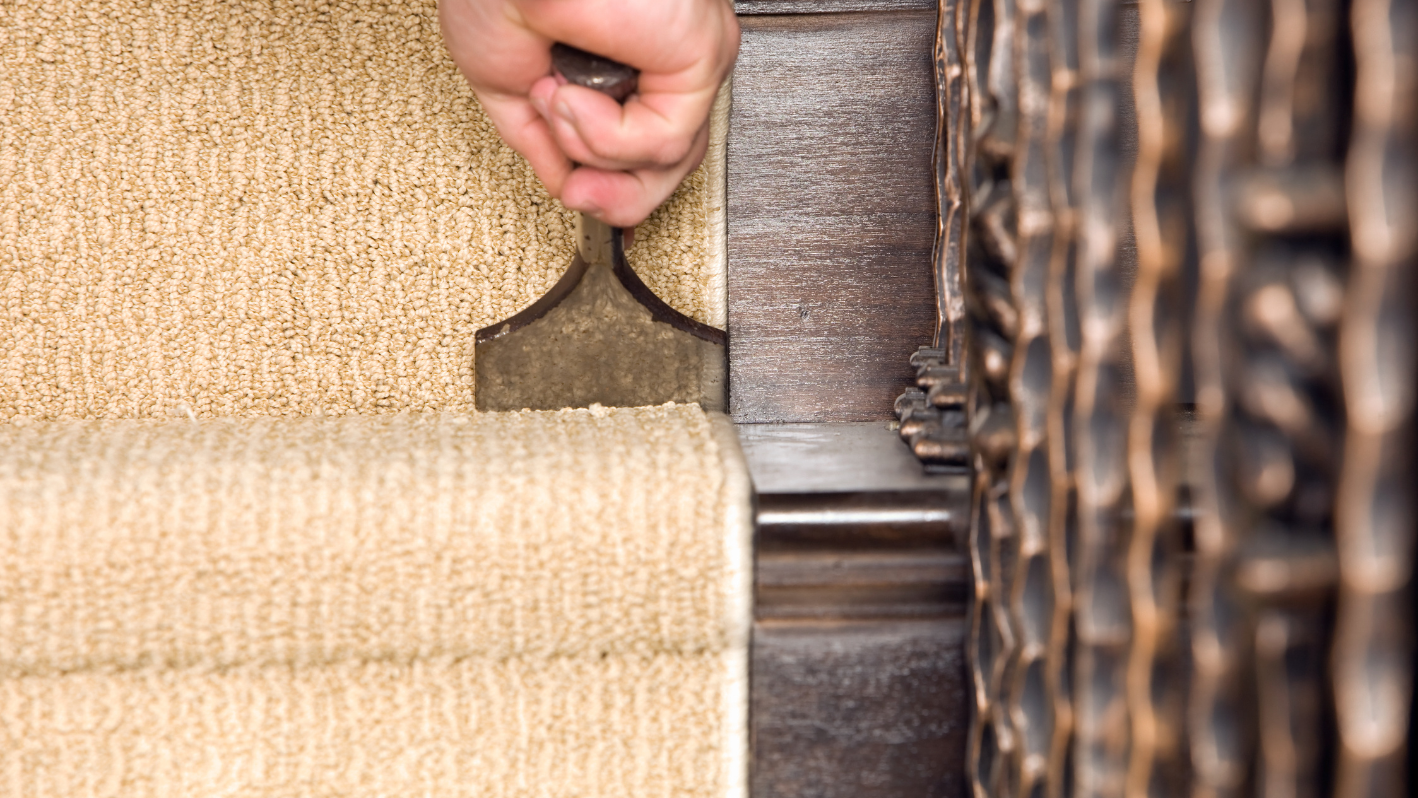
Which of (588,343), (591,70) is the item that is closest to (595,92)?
→ (591,70)

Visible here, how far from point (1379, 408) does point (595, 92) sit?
33cm

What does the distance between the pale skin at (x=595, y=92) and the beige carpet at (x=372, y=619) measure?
154 millimetres

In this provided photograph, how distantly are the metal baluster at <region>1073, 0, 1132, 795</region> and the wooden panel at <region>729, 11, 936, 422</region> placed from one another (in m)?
0.33

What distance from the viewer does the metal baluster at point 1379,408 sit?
0.44 feet

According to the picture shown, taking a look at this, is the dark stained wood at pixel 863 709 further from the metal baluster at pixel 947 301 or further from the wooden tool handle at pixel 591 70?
the wooden tool handle at pixel 591 70

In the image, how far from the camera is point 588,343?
520mm

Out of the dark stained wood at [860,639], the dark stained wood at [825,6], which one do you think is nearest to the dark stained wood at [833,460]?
the dark stained wood at [860,639]

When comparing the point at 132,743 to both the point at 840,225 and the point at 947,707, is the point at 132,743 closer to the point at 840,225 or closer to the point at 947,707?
the point at 947,707

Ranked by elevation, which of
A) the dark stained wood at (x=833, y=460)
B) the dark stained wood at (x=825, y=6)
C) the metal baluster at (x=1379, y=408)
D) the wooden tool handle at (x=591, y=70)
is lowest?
the dark stained wood at (x=833, y=460)

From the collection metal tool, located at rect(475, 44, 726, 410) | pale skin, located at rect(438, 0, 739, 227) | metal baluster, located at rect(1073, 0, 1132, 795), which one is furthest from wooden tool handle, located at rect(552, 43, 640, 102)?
metal baluster, located at rect(1073, 0, 1132, 795)

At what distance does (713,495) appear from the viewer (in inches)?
13.7

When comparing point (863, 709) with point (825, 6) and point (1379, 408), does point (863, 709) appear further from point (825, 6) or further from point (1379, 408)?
point (825, 6)

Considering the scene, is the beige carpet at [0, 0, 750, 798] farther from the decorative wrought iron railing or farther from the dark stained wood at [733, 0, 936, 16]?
the dark stained wood at [733, 0, 936, 16]

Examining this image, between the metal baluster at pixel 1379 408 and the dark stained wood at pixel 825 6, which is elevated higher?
the dark stained wood at pixel 825 6
